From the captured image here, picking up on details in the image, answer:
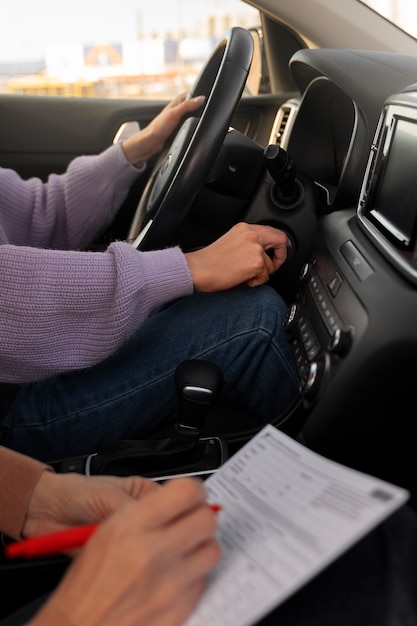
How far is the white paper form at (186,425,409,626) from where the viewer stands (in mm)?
467

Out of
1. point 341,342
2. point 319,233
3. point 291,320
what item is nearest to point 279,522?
point 341,342

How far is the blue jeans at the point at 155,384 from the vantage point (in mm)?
941

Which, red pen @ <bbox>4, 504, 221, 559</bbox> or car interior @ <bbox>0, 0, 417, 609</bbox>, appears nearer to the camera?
red pen @ <bbox>4, 504, 221, 559</bbox>

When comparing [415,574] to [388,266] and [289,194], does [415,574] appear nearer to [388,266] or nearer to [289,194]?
[388,266]

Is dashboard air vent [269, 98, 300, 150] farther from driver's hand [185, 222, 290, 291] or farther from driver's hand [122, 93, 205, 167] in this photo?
driver's hand [185, 222, 290, 291]

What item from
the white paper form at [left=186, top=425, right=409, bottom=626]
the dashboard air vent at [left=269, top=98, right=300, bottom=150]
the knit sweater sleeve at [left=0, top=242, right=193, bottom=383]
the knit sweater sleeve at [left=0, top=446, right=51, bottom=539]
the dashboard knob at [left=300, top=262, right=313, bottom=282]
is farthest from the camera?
the dashboard air vent at [left=269, top=98, right=300, bottom=150]

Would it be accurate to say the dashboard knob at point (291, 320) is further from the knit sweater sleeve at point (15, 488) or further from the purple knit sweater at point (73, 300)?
the knit sweater sleeve at point (15, 488)

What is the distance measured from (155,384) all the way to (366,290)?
1.15 feet

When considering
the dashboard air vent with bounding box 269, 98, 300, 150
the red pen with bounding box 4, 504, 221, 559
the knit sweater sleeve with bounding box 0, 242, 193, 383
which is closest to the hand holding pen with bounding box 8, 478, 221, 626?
the red pen with bounding box 4, 504, 221, 559

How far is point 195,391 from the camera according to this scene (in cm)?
Result: 81

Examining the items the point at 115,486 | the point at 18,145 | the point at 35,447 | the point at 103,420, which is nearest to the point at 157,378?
the point at 103,420

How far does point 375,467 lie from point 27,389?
0.52 meters

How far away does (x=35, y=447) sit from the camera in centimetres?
95

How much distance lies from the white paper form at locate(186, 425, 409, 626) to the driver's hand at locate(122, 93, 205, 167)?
90 centimetres
